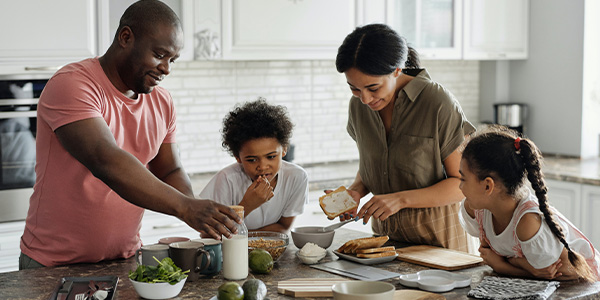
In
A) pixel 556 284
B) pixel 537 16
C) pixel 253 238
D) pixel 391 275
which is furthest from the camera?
pixel 537 16

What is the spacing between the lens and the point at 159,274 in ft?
6.13

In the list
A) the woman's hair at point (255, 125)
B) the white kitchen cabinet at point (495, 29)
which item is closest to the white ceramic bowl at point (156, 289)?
the woman's hair at point (255, 125)

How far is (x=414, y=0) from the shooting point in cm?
467

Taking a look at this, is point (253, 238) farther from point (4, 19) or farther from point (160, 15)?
point (4, 19)

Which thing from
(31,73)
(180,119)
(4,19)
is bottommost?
(180,119)

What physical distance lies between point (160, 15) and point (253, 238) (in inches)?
30.7

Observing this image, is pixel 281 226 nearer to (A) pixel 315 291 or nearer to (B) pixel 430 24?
(A) pixel 315 291

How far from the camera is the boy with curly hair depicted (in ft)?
8.71

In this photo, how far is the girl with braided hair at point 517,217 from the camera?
2016mm

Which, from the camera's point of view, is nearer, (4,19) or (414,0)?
(4,19)

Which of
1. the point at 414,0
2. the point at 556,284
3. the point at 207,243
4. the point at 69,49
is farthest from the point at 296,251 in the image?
the point at 414,0

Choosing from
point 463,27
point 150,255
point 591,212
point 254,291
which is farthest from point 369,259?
point 463,27

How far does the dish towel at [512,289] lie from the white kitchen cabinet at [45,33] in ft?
8.11

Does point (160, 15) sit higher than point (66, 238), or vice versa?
point (160, 15)
